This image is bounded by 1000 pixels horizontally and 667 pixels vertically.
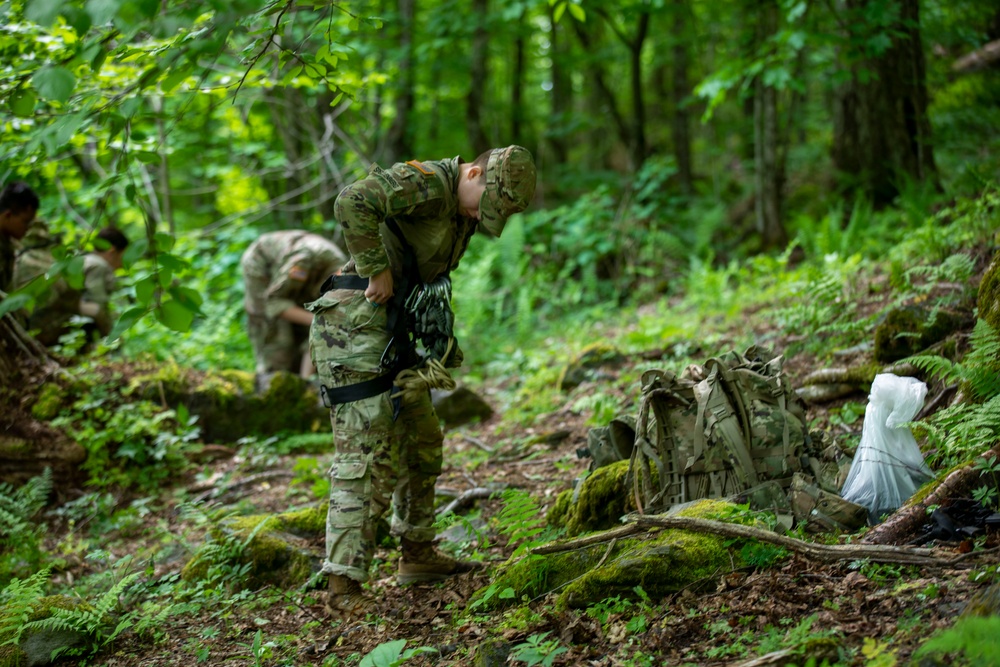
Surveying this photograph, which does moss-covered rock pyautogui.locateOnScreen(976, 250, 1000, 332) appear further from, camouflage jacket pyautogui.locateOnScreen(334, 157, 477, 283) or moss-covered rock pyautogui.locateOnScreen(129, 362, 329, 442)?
moss-covered rock pyautogui.locateOnScreen(129, 362, 329, 442)

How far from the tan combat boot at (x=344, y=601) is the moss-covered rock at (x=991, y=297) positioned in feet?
11.4

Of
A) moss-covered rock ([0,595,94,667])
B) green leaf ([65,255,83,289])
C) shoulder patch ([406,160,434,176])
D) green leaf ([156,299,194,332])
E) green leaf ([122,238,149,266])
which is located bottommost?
moss-covered rock ([0,595,94,667])

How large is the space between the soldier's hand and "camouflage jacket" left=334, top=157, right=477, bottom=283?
0.05 meters

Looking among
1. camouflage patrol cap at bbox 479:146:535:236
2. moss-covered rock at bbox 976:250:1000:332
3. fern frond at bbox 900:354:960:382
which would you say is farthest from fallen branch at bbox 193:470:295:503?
moss-covered rock at bbox 976:250:1000:332

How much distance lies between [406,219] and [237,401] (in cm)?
423

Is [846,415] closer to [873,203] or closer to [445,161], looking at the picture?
[445,161]

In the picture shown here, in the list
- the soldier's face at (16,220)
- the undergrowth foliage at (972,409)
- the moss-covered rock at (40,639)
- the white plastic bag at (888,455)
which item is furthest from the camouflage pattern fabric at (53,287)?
the undergrowth foliage at (972,409)

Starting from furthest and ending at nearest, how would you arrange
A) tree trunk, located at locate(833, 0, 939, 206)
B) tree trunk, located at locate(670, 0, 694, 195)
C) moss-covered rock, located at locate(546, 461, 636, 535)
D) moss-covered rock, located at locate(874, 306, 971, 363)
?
1. tree trunk, located at locate(670, 0, 694, 195)
2. tree trunk, located at locate(833, 0, 939, 206)
3. moss-covered rock, located at locate(874, 306, 971, 363)
4. moss-covered rock, located at locate(546, 461, 636, 535)

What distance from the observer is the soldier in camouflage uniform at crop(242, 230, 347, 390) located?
740cm

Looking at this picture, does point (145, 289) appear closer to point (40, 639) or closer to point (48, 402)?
point (40, 639)

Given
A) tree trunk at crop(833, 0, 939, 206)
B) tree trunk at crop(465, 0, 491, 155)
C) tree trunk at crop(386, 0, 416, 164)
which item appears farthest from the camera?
tree trunk at crop(465, 0, 491, 155)

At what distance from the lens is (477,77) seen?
13438 millimetres

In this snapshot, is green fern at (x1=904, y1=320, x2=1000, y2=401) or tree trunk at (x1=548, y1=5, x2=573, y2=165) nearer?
green fern at (x1=904, y1=320, x2=1000, y2=401)

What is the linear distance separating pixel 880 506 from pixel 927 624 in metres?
1.02
